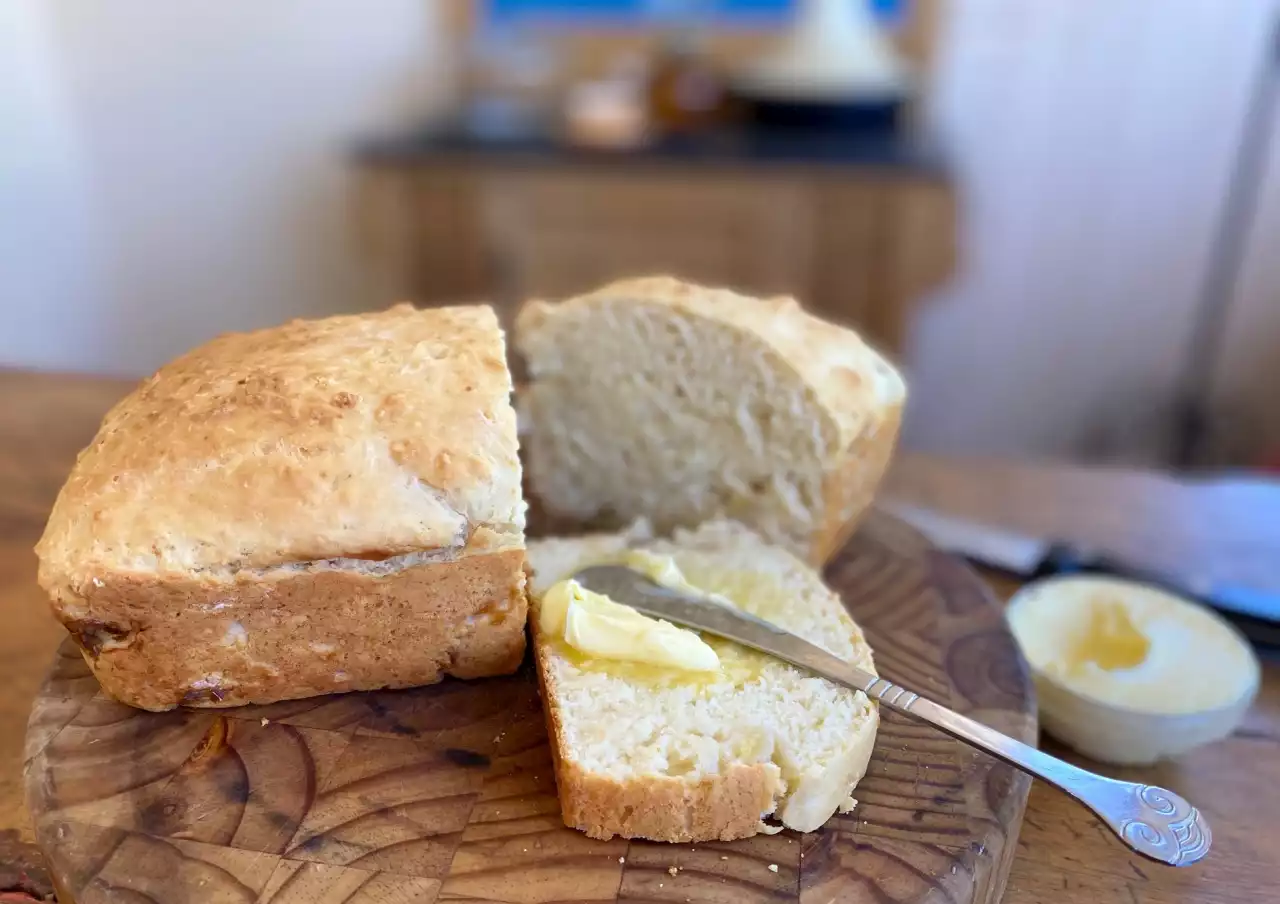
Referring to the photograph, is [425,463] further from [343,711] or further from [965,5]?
[965,5]

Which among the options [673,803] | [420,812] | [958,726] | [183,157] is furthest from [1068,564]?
[183,157]

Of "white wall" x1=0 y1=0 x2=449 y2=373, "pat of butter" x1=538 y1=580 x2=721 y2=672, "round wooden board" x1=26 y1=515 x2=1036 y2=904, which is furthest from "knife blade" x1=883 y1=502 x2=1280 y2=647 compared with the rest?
"white wall" x1=0 y1=0 x2=449 y2=373

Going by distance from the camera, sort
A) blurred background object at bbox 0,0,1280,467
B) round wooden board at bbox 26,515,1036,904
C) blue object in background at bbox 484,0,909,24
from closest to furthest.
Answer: round wooden board at bbox 26,515,1036,904 < blurred background object at bbox 0,0,1280,467 < blue object in background at bbox 484,0,909,24

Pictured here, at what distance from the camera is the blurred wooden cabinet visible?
351 centimetres

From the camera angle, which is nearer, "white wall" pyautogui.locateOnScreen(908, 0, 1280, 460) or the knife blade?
the knife blade

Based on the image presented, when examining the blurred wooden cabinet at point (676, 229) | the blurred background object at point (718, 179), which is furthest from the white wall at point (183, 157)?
the blurred wooden cabinet at point (676, 229)

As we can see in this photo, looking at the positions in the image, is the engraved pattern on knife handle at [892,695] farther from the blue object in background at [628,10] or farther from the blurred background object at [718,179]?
the blue object in background at [628,10]

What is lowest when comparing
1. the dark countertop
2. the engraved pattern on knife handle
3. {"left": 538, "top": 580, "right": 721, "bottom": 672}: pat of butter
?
the engraved pattern on knife handle

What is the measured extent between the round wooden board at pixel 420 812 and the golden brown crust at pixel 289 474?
245 mm

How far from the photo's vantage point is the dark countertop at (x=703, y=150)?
11.4ft

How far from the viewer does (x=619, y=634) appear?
142cm

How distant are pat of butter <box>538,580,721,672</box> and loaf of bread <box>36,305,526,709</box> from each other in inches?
2.6

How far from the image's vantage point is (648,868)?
120 cm

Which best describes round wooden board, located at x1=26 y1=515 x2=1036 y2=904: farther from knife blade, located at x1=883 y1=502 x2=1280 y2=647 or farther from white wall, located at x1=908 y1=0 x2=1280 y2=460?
white wall, located at x1=908 y1=0 x2=1280 y2=460
